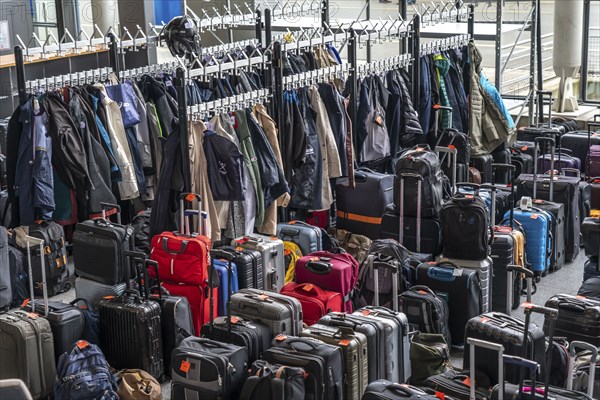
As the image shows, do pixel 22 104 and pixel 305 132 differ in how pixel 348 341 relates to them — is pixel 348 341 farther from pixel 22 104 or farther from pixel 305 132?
pixel 22 104

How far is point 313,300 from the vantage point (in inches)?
220

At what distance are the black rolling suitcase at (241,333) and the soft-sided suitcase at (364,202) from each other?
7.54ft

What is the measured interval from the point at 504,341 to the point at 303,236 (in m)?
2.06

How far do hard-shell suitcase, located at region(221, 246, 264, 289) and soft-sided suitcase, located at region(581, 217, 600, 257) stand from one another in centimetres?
204

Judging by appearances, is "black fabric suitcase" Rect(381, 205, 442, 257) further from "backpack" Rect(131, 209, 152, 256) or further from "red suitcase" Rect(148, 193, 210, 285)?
"backpack" Rect(131, 209, 152, 256)

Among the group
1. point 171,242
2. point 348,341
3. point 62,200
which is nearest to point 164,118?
point 62,200

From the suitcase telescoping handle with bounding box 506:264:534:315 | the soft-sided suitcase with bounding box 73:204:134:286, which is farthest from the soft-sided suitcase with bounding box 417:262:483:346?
the soft-sided suitcase with bounding box 73:204:134:286

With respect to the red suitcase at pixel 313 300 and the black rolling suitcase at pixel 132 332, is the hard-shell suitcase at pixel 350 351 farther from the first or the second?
the black rolling suitcase at pixel 132 332

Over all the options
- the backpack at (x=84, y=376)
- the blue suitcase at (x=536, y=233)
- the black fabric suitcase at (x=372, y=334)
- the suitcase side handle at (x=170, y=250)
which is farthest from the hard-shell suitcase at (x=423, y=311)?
the backpack at (x=84, y=376)

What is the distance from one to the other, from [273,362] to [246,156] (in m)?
2.28

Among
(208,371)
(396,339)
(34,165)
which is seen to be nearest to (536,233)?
(396,339)

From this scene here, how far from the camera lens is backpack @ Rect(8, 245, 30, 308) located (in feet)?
21.5

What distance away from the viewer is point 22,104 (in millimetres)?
6629

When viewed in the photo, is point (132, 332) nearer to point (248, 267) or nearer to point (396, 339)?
point (248, 267)
